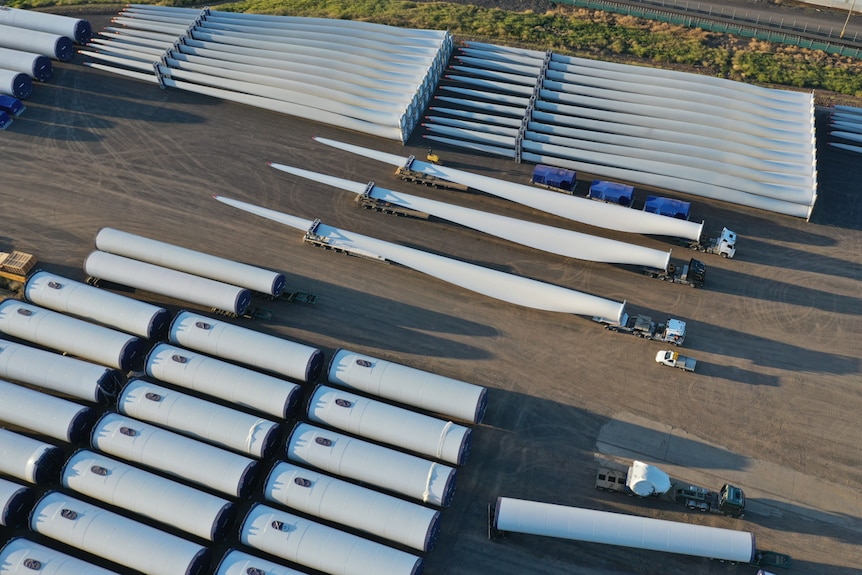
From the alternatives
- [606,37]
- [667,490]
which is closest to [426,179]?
[606,37]

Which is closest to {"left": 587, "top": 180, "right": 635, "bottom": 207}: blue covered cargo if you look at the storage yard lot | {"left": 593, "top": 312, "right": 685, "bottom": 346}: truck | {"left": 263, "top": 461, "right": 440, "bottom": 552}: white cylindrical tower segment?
the storage yard lot

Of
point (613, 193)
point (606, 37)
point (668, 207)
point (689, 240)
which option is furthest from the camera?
point (606, 37)

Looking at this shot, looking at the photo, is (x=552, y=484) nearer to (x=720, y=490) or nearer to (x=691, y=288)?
(x=720, y=490)

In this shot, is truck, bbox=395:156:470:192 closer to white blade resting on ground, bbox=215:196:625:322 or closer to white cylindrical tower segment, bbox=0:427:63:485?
white blade resting on ground, bbox=215:196:625:322

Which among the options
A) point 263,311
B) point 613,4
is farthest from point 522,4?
point 263,311

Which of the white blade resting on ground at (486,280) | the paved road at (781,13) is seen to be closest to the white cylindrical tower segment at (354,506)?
the white blade resting on ground at (486,280)

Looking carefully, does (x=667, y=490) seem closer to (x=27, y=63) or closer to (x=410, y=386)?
(x=410, y=386)
